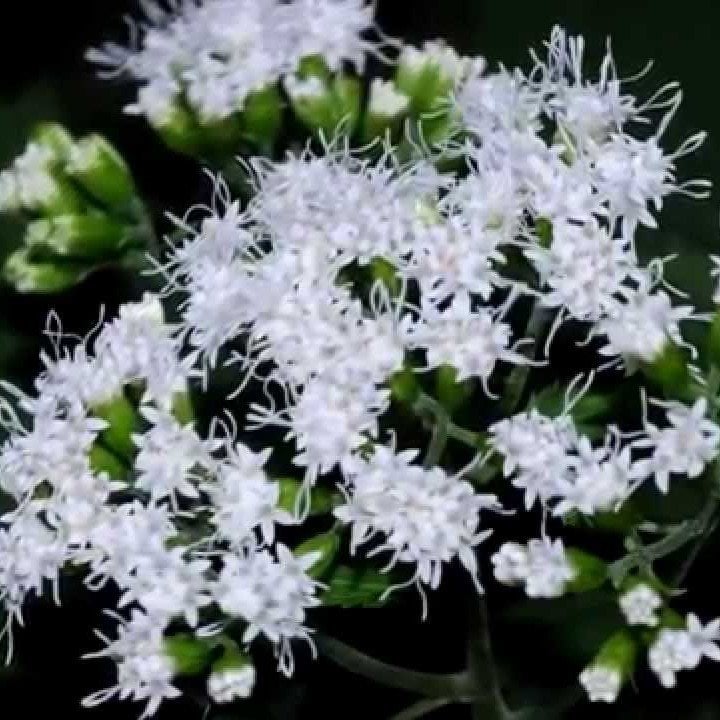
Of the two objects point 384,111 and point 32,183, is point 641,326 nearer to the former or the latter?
point 384,111

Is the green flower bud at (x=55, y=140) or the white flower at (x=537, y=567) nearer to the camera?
the white flower at (x=537, y=567)

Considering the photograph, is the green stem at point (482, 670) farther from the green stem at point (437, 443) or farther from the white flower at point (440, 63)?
the white flower at point (440, 63)

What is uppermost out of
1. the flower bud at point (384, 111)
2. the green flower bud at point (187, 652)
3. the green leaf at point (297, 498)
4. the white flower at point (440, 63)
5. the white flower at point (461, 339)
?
the white flower at point (440, 63)

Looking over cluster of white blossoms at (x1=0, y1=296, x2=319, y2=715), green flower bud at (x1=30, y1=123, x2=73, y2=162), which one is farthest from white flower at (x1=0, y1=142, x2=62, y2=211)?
cluster of white blossoms at (x1=0, y1=296, x2=319, y2=715)

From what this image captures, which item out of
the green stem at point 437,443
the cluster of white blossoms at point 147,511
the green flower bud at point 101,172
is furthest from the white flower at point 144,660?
the green flower bud at point 101,172

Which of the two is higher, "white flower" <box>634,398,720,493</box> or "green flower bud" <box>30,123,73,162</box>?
"green flower bud" <box>30,123,73,162</box>

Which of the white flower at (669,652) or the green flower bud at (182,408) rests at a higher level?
the green flower bud at (182,408)

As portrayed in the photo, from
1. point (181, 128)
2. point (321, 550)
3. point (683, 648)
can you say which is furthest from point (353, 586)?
point (181, 128)

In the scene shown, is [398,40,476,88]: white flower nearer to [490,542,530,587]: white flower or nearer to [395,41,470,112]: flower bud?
[395,41,470,112]: flower bud
